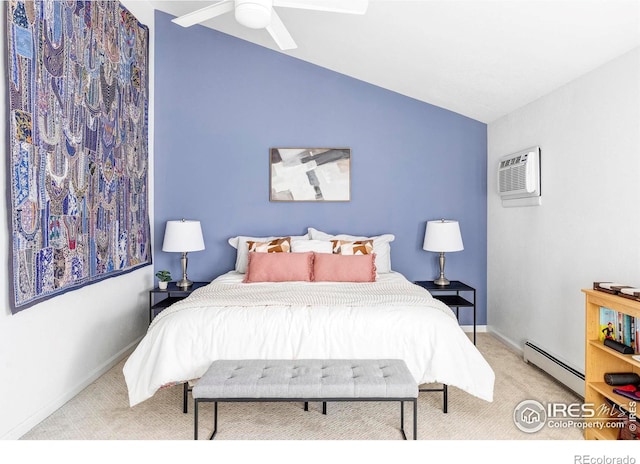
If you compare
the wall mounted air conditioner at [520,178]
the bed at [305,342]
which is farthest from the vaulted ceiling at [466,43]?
the bed at [305,342]

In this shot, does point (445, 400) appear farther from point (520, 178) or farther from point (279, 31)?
point (279, 31)

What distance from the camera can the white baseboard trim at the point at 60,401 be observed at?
2.19 m

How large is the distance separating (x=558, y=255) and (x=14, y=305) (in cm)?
339

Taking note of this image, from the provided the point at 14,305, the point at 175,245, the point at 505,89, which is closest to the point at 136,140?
the point at 175,245

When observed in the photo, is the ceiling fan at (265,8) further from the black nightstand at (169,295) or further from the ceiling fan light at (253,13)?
the black nightstand at (169,295)

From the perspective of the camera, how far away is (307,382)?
6.40 feet

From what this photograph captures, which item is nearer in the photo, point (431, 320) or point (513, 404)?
point (431, 320)

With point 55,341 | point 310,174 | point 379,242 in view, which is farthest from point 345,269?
point 55,341

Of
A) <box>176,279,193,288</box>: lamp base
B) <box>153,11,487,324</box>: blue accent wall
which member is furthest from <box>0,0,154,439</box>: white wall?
<box>153,11,487,324</box>: blue accent wall

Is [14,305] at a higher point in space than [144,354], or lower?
higher

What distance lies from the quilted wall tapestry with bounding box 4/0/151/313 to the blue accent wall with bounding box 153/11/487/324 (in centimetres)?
39

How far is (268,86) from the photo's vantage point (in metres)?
4.16

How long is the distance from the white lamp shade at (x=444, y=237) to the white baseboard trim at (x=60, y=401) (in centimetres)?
286
